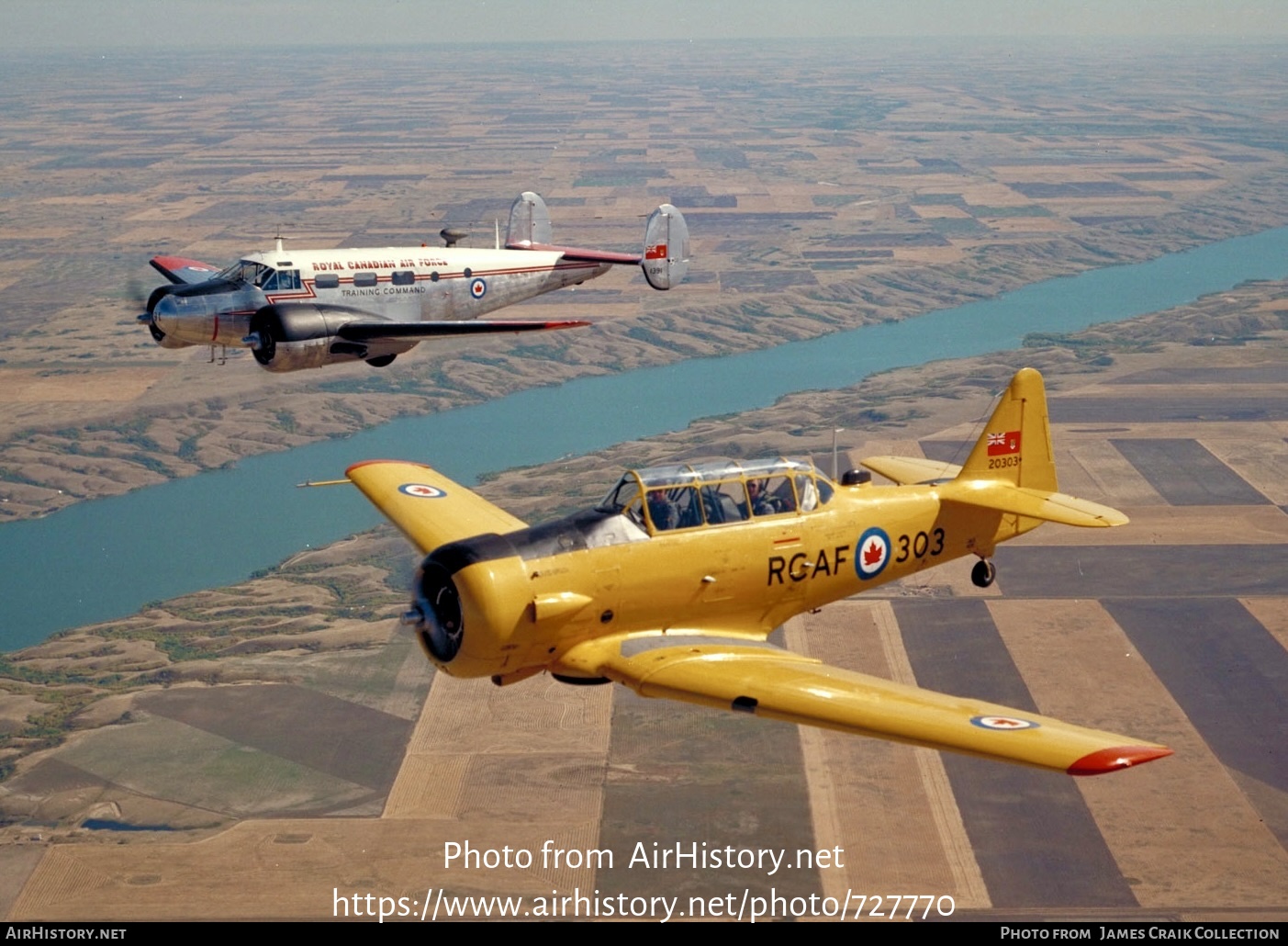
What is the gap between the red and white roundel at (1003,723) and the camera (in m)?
21.6

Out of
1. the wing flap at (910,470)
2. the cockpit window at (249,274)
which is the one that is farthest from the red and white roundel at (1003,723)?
the cockpit window at (249,274)

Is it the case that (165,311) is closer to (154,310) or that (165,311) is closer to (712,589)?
(154,310)

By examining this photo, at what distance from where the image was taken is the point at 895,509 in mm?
28578

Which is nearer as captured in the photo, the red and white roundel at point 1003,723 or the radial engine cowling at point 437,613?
the red and white roundel at point 1003,723

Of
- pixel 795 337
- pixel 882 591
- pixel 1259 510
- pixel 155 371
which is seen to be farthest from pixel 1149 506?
pixel 155 371

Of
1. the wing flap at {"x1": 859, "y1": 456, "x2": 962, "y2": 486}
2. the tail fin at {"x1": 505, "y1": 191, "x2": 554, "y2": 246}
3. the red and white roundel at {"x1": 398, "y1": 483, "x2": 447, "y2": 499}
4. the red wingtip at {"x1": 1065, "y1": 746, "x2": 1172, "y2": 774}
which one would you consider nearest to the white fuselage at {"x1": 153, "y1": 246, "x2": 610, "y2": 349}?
the tail fin at {"x1": 505, "y1": 191, "x2": 554, "y2": 246}

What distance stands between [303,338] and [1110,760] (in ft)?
83.0

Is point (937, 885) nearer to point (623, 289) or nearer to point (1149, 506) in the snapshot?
point (1149, 506)

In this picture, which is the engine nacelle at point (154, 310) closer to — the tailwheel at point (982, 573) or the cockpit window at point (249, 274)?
the cockpit window at point (249, 274)

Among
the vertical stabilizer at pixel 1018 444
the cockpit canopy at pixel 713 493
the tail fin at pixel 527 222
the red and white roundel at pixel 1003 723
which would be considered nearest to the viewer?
the red and white roundel at pixel 1003 723

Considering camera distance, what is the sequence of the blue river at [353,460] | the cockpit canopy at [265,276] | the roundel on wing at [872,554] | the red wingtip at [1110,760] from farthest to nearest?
the blue river at [353,460] → the cockpit canopy at [265,276] → the roundel on wing at [872,554] → the red wingtip at [1110,760]

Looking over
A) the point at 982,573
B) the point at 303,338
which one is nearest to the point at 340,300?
the point at 303,338

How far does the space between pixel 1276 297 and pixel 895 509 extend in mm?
162574

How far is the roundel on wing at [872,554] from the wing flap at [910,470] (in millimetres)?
2330
